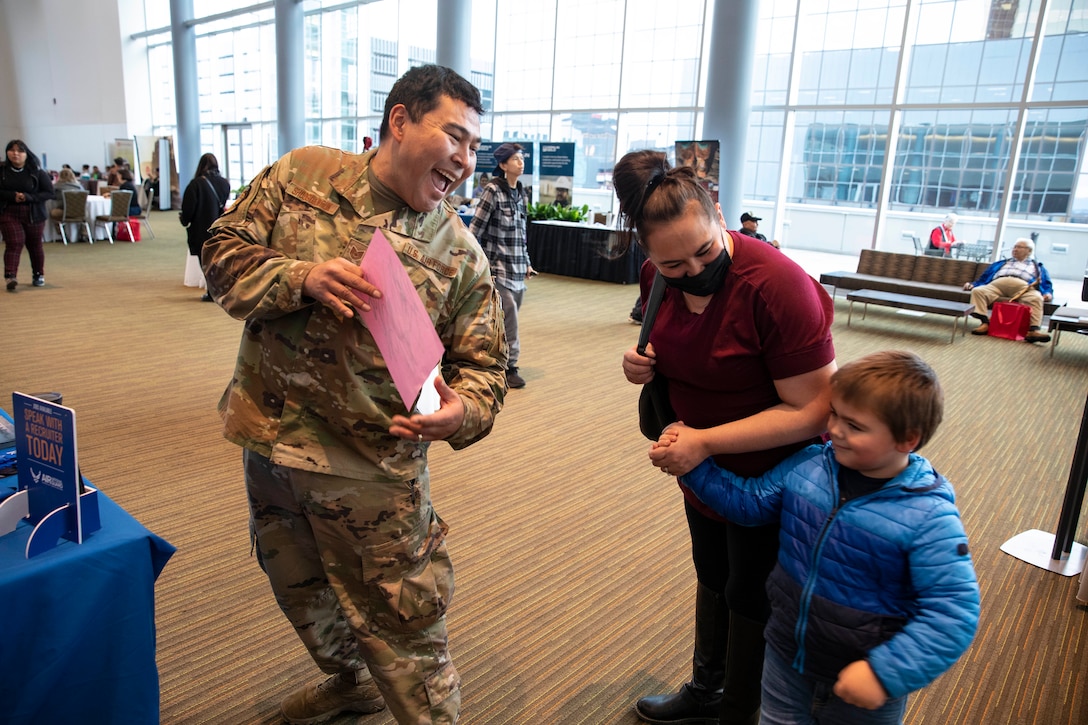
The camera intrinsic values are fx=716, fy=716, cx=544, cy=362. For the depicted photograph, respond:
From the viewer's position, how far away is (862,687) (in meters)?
1.17

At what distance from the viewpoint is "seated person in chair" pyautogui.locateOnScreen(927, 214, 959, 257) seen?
952 centimetres

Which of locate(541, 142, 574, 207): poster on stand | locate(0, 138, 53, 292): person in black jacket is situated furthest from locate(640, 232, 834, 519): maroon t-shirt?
locate(541, 142, 574, 207): poster on stand

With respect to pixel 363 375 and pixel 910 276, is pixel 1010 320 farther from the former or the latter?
pixel 363 375

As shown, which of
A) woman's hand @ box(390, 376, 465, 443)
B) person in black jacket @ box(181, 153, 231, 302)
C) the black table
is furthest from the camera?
the black table

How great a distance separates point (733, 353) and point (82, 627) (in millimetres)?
1310

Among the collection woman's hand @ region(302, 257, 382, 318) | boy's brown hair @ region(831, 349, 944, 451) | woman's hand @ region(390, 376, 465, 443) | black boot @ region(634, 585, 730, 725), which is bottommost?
black boot @ region(634, 585, 730, 725)

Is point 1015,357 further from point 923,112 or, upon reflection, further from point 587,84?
point 587,84

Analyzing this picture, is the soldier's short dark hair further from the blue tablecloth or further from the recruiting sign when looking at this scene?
the blue tablecloth

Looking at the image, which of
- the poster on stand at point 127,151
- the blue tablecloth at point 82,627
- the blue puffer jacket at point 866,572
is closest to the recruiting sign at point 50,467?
the blue tablecloth at point 82,627

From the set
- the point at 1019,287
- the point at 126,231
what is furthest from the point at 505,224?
the point at 126,231

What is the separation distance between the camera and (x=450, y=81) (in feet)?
4.40

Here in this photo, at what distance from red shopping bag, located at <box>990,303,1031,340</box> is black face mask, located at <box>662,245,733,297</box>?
7.83 m

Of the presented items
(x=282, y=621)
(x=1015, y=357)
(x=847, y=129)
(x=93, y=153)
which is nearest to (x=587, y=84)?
(x=847, y=129)

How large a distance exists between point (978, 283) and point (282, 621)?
28.4ft
